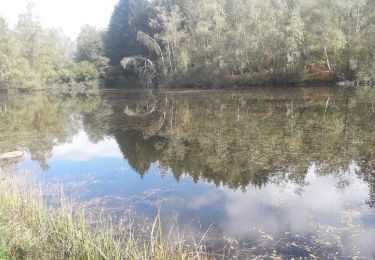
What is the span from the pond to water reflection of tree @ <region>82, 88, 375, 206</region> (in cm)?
5

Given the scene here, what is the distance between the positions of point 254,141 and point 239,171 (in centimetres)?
419

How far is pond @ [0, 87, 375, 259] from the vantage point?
7.88m

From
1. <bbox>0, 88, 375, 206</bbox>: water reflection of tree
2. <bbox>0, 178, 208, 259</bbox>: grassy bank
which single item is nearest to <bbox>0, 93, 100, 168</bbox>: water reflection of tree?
<bbox>0, 88, 375, 206</bbox>: water reflection of tree

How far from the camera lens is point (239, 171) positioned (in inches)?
485

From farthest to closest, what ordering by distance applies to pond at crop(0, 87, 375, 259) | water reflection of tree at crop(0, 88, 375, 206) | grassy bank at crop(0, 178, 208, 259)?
water reflection of tree at crop(0, 88, 375, 206)
pond at crop(0, 87, 375, 259)
grassy bank at crop(0, 178, 208, 259)

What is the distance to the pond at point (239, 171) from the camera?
7.88 m

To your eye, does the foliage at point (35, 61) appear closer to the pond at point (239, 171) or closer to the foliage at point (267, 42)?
the foliage at point (267, 42)

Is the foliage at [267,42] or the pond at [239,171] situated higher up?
the foliage at [267,42]

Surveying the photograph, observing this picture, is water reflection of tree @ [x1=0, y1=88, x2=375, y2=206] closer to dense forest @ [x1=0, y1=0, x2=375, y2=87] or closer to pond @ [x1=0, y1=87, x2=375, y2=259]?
pond @ [x1=0, y1=87, x2=375, y2=259]

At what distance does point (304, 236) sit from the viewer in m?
7.47

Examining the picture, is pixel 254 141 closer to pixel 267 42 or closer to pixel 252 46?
pixel 252 46

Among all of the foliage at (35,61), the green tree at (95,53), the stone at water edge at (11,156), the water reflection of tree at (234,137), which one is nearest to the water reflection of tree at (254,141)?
the water reflection of tree at (234,137)

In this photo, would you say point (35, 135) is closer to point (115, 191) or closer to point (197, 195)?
point (115, 191)

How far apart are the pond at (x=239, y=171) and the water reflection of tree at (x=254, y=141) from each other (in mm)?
52
